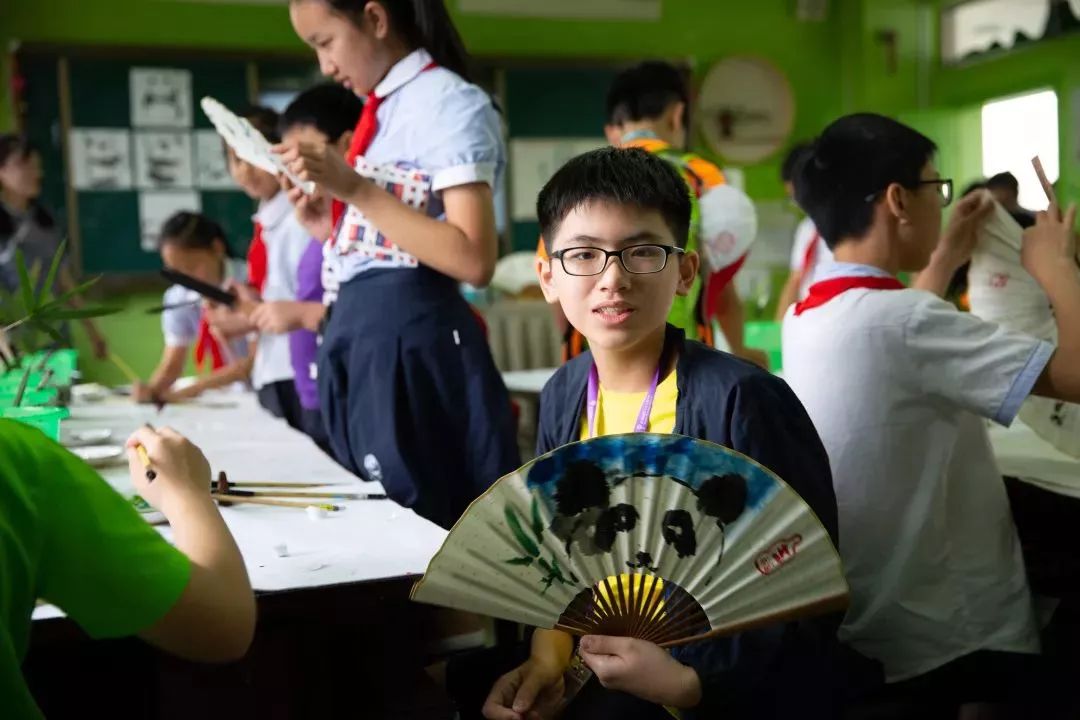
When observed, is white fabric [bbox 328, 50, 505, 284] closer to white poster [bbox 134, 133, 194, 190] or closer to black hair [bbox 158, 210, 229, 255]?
black hair [bbox 158, 210, 229, 255]

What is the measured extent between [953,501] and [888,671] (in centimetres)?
27

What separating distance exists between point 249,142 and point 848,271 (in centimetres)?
113

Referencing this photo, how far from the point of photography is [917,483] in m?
1.54

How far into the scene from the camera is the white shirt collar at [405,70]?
6.17 ft

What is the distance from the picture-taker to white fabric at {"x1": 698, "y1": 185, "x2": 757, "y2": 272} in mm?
2682

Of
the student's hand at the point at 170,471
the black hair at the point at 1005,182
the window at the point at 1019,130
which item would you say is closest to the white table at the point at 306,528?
the student's hand at the point at 170,471

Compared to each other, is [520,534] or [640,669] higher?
[520,534]

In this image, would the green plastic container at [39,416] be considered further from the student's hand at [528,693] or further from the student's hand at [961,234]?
the student's hand at [961,234]

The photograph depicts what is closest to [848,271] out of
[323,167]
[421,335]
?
[421,335]

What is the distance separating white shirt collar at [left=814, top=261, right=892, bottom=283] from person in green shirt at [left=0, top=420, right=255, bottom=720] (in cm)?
106

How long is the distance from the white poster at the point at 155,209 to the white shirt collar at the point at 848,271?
4.58 m

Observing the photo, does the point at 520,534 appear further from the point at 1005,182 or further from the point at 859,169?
the point at 1005,182

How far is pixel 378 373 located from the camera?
1.83 metres

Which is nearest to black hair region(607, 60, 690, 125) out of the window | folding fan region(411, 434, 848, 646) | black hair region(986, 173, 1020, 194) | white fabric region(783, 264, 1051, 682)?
black hair region(986, 173, 1020, 194)
